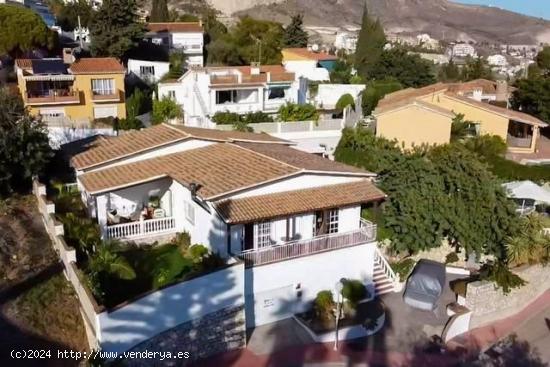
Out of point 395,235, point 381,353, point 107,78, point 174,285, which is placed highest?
point 107,78

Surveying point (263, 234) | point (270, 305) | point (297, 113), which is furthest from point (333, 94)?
point (270, 305)

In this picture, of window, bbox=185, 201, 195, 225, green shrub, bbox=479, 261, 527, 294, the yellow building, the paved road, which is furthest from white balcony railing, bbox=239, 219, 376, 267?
the yellow building

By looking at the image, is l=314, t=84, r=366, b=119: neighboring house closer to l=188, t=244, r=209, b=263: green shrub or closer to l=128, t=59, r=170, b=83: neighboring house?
l=128, t=59, r=170, b=83: neighboring house

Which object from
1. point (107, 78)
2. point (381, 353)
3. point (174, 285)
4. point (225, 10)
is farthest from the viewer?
point (225, 10)

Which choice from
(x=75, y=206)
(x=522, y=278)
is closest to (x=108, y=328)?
(x=75, y=206)

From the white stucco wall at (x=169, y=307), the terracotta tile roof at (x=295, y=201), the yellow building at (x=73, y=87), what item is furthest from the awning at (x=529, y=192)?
the yellow building at (x=73, y=87)

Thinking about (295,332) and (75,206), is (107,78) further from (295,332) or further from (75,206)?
(295,332)

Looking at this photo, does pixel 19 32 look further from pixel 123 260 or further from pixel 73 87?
pixel 123 260
